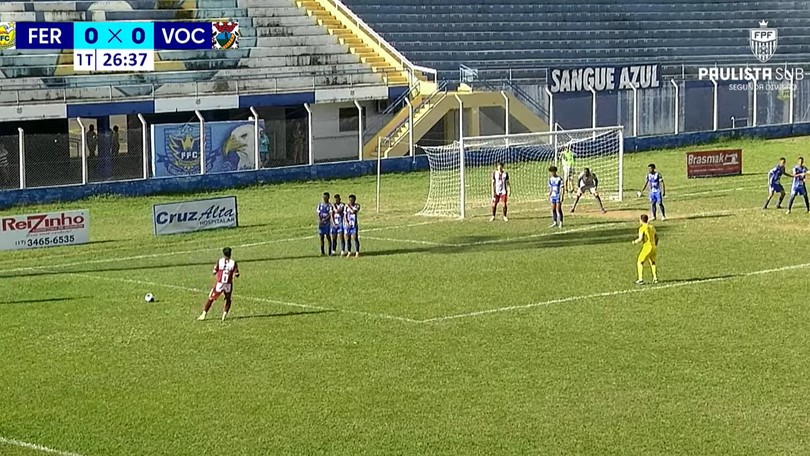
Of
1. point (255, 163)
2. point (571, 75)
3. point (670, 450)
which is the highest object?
point (571, 75)

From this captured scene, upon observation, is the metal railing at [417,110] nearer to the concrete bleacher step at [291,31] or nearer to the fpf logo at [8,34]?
the concrete bleacher step at [291,31]

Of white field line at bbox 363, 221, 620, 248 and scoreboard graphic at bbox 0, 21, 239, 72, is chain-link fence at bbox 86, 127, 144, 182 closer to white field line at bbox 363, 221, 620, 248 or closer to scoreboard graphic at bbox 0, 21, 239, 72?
scoreboard graphic at bbox 0, 21, 239, 72

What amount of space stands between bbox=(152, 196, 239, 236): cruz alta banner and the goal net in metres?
6.47

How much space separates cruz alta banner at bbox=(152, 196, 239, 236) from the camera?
38250 mm

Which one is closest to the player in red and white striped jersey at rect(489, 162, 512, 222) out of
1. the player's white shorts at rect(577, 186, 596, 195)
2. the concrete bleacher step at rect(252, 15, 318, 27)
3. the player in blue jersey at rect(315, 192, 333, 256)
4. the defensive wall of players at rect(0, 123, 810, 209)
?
the player's white shorts at rect(577, 186, 596, 195)

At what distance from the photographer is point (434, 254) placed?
113 feet

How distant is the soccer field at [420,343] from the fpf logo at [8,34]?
41.2ft

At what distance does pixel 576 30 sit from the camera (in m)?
66.6

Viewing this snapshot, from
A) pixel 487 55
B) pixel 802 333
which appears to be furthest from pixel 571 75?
pixel 802 333

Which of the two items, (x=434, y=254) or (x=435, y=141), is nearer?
(x=434, y=254)

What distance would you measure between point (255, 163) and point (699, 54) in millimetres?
28996

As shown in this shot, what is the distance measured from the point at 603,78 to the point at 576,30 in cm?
690

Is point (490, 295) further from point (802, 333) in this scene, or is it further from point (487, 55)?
point (487, 55)

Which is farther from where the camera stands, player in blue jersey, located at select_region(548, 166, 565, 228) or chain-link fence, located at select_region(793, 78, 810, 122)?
chain-link fence, located at select_region(793, 78, 810, 122)
